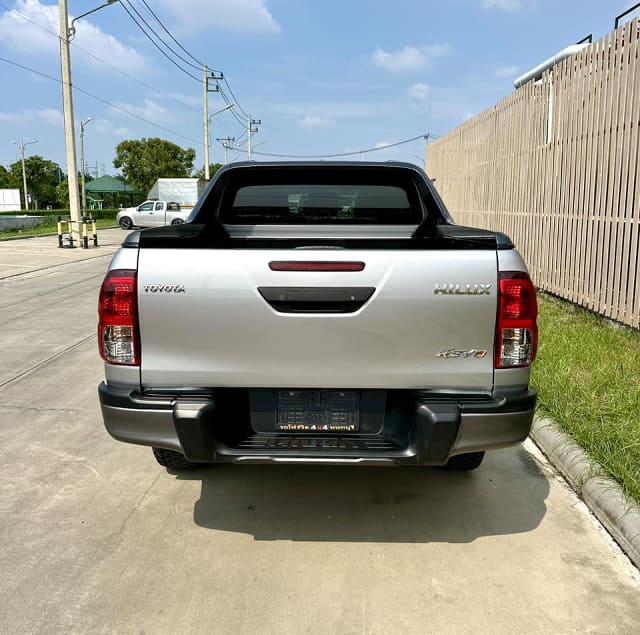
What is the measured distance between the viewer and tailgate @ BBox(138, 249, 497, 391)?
2877 millimetres

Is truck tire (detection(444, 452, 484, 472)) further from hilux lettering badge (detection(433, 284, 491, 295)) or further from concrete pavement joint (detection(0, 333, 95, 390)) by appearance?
concrete pavement joint (detection(0, 333, 95, 390))

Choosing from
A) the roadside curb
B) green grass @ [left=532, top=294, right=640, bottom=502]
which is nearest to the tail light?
the roadside curb

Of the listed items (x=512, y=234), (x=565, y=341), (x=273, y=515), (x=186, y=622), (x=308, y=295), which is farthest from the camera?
(x=512, y=234)

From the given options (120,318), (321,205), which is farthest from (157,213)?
(120,318)

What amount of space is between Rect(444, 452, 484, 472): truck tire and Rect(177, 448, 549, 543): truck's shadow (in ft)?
0.19

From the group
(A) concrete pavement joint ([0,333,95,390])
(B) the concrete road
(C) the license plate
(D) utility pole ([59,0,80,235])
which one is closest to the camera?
(B) the concrete road

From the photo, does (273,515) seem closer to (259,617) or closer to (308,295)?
(259,617)

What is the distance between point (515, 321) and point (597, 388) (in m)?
2.67

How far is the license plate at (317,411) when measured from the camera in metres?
3.08

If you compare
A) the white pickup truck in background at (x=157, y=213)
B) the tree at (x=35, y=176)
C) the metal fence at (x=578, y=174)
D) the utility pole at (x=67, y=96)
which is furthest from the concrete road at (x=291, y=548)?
the tree at (x=35, y=176)

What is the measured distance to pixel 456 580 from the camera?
301 cm

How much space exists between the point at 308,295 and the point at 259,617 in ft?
4.37

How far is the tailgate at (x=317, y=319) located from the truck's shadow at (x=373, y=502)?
0.94 m

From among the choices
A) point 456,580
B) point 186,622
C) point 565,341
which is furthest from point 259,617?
point 565,341
